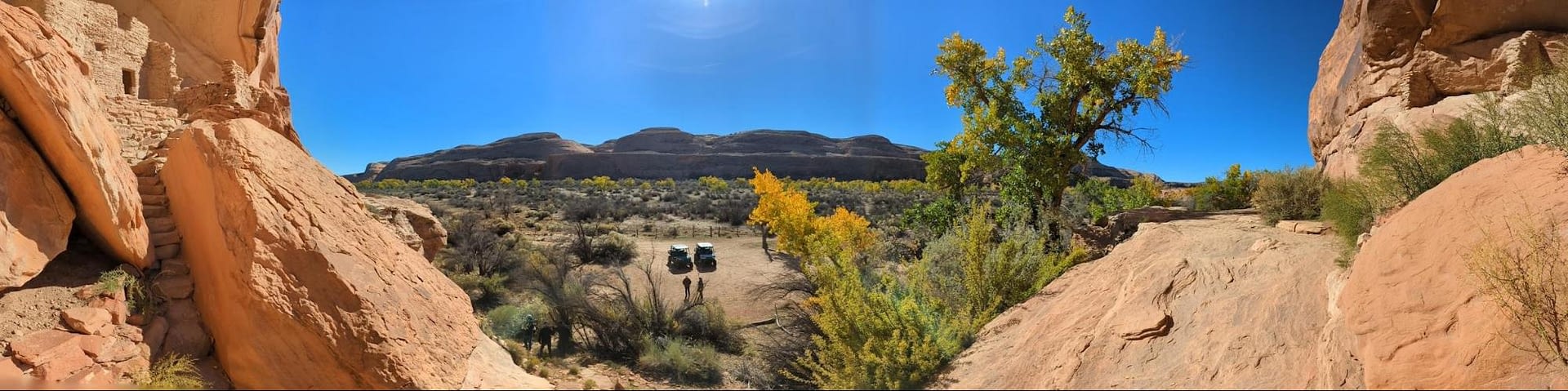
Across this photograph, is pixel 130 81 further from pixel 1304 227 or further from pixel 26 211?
pixel 1304 227

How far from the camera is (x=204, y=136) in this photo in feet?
15.1

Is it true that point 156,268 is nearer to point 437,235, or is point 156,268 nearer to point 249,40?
point 437,235

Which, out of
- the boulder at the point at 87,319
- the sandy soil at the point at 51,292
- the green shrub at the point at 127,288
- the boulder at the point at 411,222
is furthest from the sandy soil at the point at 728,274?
the sandy soil at the point at 51,292

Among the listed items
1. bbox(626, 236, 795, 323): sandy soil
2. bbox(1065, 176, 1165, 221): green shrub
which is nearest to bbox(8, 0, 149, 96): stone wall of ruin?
bbox(626, 236, 795, 323): sandy soil

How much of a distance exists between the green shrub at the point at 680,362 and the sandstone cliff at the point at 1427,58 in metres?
9.73

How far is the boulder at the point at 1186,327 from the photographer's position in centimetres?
384

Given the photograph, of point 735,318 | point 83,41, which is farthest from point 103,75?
point 735,318

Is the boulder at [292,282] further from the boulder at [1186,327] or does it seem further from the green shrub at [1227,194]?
the green shrub at [1227,194]

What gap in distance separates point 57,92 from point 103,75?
3.76 meters

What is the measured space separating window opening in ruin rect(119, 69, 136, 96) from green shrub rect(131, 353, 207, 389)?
18.3 ft

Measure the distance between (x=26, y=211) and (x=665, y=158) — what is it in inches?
2827

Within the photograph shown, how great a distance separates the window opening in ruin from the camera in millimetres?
7133

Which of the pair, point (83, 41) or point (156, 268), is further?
point (83, 41)

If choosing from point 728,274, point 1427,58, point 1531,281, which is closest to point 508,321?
point 728,274
